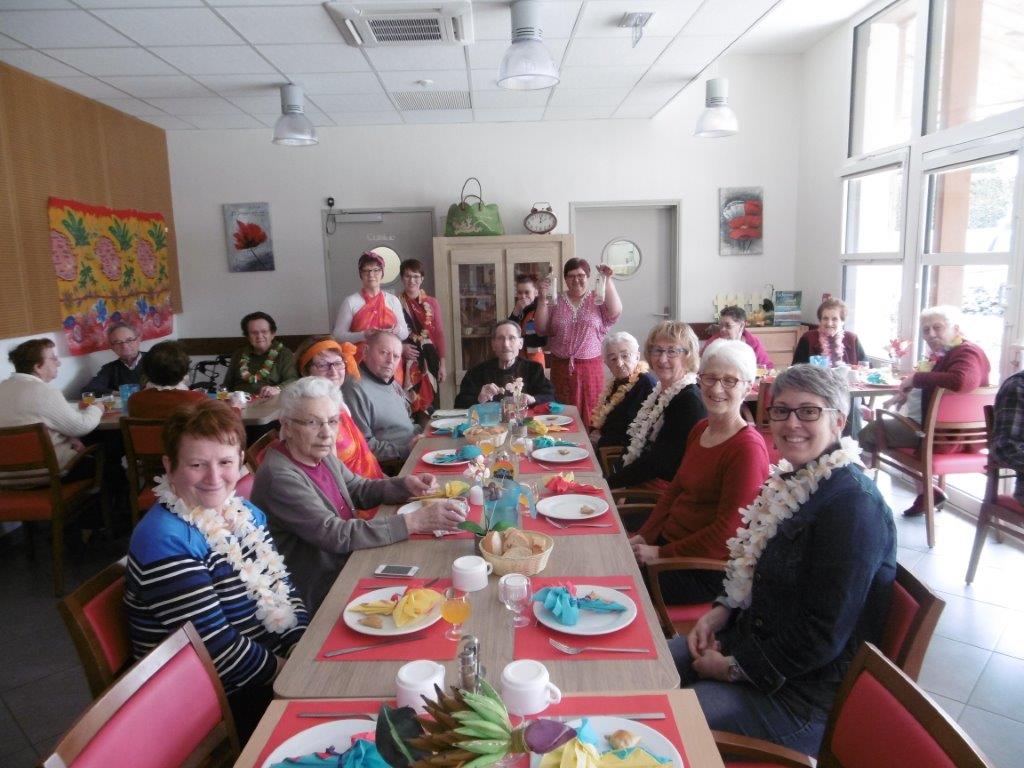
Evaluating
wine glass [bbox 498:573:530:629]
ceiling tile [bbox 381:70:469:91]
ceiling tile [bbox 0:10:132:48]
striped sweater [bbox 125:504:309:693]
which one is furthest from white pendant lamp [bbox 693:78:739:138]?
striped sweater [bbox 125:504:309:693]

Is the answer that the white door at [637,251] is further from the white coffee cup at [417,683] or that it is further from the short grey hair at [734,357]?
the white coffee cup at [417,683]

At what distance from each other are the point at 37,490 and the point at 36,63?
2756 millimetres

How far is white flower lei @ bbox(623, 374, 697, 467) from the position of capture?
10.1 feet

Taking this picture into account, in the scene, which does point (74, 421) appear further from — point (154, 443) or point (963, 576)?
point (963, 576)

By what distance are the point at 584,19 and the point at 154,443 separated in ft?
11.1

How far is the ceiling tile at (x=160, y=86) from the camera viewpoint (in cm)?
471

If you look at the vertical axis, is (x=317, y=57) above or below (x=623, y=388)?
above

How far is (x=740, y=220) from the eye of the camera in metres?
6.68

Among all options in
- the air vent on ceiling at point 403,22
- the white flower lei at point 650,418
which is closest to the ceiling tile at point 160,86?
the air vent on ceiling at point 403,22

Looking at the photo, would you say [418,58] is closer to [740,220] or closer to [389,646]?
[740,220]

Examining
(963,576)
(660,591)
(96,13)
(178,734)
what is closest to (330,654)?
(178,734)

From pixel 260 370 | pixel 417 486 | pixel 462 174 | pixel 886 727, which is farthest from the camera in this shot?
pixel 462 174

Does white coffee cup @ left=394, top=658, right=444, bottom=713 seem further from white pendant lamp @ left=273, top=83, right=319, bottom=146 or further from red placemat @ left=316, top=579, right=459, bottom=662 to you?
white pendant lamp @ left=273, top=83, right=319, bottom=146

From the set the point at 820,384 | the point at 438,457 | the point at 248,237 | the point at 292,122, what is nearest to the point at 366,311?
the point at 292,122
